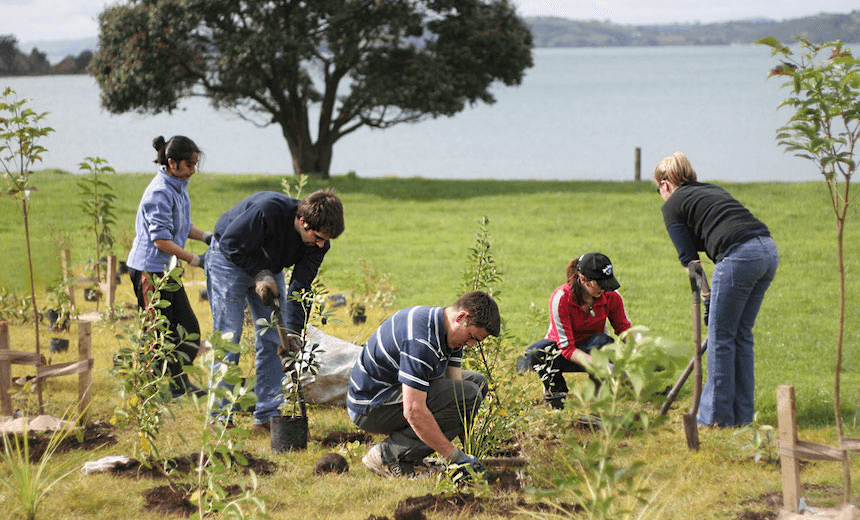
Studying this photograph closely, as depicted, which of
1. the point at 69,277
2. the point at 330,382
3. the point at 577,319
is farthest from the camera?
the point at 69,277

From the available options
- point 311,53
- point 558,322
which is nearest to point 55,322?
point 558,322

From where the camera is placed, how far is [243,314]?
4.95m

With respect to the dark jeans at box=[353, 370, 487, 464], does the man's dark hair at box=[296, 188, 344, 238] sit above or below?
above

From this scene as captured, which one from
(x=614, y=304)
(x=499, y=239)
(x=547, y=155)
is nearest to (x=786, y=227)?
(x=499, y=239)

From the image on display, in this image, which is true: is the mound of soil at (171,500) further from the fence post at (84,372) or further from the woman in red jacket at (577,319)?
the woman in red jacket at (577,319)

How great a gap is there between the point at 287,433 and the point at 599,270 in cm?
208

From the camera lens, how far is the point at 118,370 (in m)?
4.00

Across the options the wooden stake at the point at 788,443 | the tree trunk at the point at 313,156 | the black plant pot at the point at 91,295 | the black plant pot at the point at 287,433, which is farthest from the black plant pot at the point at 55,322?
the tree trunk at the point at 313,156

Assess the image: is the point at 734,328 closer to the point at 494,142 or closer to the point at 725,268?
the point at 725,268

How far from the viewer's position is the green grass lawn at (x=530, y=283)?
4.05 meters

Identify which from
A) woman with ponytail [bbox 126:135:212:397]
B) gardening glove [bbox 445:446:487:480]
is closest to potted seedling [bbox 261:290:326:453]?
woman with ponytail [bbox 126:135:212:397]

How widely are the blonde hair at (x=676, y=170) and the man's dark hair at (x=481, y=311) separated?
1.90m

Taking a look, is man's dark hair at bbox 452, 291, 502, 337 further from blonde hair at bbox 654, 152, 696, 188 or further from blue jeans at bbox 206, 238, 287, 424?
blonde hair at bbox 654, 152, 696, 188

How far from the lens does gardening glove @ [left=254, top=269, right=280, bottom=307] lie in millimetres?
4641
